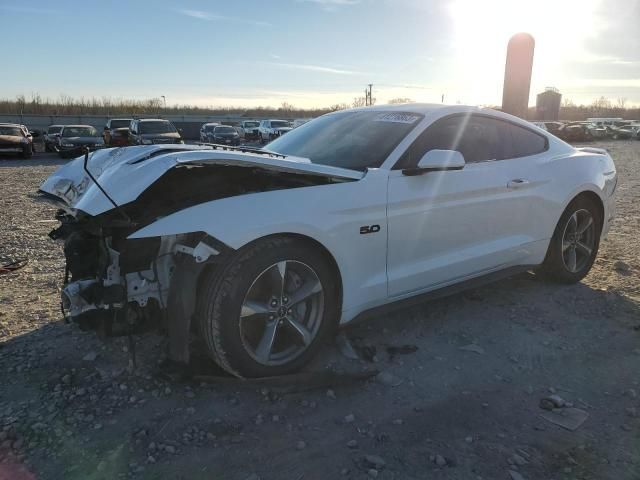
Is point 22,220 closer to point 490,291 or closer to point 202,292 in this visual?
point 202,292

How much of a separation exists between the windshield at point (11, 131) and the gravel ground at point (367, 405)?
2384 cm

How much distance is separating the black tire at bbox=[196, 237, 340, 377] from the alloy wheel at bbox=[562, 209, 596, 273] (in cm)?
294

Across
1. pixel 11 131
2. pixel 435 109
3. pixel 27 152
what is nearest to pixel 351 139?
pixel 435 109

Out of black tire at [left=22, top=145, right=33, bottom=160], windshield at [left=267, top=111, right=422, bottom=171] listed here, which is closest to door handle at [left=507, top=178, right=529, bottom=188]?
windshield at [left=267, top=111, right=422, bottom=171]

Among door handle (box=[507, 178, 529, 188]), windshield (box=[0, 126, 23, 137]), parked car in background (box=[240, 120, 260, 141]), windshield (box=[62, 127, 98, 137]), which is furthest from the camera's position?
parked car in background (box=[240, 120, 260, 141])

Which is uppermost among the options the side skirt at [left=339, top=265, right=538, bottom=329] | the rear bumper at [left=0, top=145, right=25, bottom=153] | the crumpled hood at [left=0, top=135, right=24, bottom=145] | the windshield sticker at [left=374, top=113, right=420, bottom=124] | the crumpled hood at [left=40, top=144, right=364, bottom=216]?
the windshield sticker at [left=374, top=113, right=420, bottom=124]

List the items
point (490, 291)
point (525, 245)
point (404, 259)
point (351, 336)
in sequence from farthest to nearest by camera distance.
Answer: point (490, 291) → point (525, 245) → point (351, 336) → point (404, 259)

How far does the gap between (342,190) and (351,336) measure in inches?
45.6

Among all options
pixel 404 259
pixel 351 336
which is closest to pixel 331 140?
pixel 404 259

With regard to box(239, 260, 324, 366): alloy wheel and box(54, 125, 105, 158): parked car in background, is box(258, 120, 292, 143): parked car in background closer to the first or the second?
box(54, 125, 105, 158): parked car in background

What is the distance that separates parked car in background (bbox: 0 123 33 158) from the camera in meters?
23.5

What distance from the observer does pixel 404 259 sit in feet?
11.6

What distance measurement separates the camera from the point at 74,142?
24422 mm

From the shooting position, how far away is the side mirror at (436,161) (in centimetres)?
340
